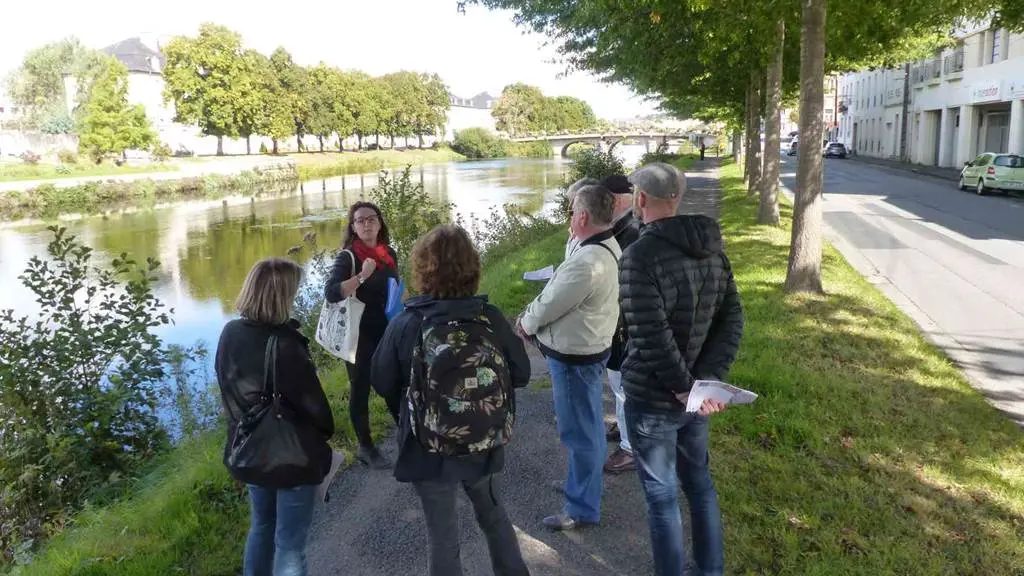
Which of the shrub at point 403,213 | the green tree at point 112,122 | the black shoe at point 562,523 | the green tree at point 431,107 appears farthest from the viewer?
the green tree at point 431,107

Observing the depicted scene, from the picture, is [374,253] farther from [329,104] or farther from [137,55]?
[137,55]

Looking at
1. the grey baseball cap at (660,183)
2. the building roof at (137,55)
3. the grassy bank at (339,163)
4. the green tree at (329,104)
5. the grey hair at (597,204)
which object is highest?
the building roof at (137,55)

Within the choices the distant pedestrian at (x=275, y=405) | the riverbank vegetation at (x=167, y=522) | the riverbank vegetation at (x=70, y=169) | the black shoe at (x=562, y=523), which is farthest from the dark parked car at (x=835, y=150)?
the distant pedestrian at (x=275, y=405)

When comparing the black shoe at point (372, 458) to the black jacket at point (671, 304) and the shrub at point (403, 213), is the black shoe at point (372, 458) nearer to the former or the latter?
the black jacket at point (671, 304)

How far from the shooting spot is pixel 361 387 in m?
4.61

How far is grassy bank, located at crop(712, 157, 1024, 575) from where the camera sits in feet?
11.6

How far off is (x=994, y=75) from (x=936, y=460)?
3358 cm

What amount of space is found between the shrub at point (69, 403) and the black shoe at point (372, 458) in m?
2.67

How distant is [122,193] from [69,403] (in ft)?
111

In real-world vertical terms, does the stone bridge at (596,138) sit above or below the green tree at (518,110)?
below

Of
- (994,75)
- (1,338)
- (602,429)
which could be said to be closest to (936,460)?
(602,429)

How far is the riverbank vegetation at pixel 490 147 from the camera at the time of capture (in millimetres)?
96375

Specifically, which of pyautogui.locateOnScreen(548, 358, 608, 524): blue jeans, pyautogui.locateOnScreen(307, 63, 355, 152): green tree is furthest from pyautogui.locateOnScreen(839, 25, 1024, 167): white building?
pyautogui.locateOnScreen(307, 63, 355, 152): green tree

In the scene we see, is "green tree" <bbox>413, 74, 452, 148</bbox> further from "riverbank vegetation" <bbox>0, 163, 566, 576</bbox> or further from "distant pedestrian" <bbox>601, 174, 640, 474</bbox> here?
"distant pedestrian" <bbox>601, 174, 640, 474</bbox>
